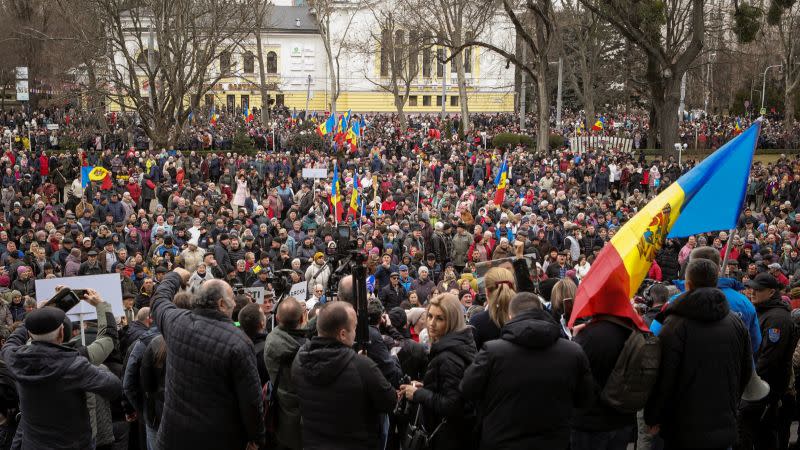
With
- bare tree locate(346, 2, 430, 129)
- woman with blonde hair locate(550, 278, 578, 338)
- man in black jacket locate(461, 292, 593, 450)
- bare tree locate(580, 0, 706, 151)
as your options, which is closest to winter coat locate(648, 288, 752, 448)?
man in black jacket locate(461, 292, 593, 450)

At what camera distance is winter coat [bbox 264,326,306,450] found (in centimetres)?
476

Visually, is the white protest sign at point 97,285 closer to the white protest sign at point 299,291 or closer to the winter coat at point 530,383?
the white protest sign at point 299,291

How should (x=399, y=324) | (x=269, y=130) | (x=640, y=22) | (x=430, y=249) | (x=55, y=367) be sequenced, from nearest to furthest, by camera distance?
1. (x=55, y=367)
2. (x=399, y=324)
3. (x=430, y=249)
4. (x=640, y=22)
5. (x=269, y=130)

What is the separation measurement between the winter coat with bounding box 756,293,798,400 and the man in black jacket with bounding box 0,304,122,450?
163 inches

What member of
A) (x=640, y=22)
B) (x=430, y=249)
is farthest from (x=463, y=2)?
(x=430, y=249)

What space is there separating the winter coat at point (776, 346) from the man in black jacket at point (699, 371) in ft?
5.38

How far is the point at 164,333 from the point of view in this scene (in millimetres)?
4684

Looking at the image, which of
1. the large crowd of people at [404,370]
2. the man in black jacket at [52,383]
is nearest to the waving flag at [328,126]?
the large crowd of people at [404,370]

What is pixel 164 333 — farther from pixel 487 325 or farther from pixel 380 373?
pixel 487 325

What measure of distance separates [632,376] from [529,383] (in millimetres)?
584

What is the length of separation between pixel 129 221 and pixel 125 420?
11.4 m

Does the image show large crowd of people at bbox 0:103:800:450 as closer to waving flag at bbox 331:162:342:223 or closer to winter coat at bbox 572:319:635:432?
winter coat at bbox 572:319:635:432

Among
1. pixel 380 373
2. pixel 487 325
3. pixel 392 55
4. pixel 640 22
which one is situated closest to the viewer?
pixel 380 373

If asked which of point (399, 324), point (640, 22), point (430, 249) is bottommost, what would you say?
point (430, 249)
